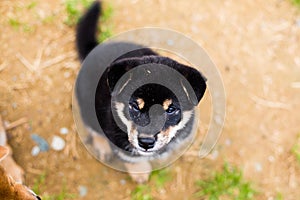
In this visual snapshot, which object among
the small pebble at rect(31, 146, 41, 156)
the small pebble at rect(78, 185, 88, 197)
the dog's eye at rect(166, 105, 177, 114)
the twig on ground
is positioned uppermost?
the dog's eye at rect(166, 105, 177, 114)

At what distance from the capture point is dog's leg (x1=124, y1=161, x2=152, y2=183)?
348 centimetres

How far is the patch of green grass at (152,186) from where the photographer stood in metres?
3.52

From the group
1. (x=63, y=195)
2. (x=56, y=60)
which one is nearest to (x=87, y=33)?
(x=56, y=60)

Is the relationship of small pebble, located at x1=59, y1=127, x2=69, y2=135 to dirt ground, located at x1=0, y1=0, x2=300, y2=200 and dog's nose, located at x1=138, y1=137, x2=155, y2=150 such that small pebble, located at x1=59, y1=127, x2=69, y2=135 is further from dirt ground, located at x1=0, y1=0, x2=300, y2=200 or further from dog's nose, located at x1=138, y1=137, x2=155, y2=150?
dog's nose, located at x1=138, y1=137, x2=155, y2=150

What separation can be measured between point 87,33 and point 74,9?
0.54 metres

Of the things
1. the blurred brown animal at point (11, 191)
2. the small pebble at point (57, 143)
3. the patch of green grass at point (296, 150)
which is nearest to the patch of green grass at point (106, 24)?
the small pebble at point (57, 143)

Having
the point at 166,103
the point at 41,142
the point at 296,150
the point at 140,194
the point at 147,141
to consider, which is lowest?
the point at 140,194

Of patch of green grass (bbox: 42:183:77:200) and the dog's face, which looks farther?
patch of green grass (bbox: 42:183:77:200)

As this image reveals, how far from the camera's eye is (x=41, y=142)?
3.54m

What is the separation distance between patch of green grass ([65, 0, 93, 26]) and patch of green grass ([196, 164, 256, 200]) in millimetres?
1991

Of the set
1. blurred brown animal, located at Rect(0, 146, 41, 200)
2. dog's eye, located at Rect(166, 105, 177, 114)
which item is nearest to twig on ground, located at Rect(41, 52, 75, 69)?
dog's eye, located at Rect(166, 105, 177, 114)

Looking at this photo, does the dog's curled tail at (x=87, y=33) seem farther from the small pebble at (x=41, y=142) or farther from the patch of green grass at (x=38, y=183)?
the patch of green grass at (x=38, y=183)

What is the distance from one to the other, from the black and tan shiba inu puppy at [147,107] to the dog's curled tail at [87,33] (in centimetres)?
42

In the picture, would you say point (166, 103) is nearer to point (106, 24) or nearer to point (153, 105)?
point (153, 105)
